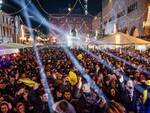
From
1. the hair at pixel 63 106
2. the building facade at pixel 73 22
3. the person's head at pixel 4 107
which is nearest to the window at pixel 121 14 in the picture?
the person's head at pixel 4 107

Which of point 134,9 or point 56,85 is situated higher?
point 134,9

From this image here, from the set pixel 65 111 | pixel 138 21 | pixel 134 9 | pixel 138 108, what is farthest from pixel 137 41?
pixel 134 9

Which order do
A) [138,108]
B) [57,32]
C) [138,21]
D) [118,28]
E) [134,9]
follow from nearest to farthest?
[138,108] < [138,21] < [134,9] < [118,28] < [57,32]

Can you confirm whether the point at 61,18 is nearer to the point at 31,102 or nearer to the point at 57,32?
the point at 57,32

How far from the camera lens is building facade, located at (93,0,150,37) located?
153 feet

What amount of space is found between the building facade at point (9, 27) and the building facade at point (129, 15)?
19405 millimetres

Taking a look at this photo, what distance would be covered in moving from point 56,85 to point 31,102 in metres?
2.13

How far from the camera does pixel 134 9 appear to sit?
52.8 meters

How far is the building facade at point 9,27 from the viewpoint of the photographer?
5192 centimetres

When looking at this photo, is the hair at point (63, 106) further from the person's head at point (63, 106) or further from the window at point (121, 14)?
the window at point (121, 14)

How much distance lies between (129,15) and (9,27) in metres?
20.8

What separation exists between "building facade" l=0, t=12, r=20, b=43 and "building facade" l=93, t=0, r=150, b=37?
19405 mm

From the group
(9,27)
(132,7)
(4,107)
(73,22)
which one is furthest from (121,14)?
(73,22)

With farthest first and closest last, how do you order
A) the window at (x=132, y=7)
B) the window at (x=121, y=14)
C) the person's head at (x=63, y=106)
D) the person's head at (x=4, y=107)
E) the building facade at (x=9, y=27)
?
the window at (x=121, y=14)
the building facade at (x=9, y=27)
the window at (x=132, y=7)
the person's head at (x=4, y=107)
the person's head at (x=63, y=106)
